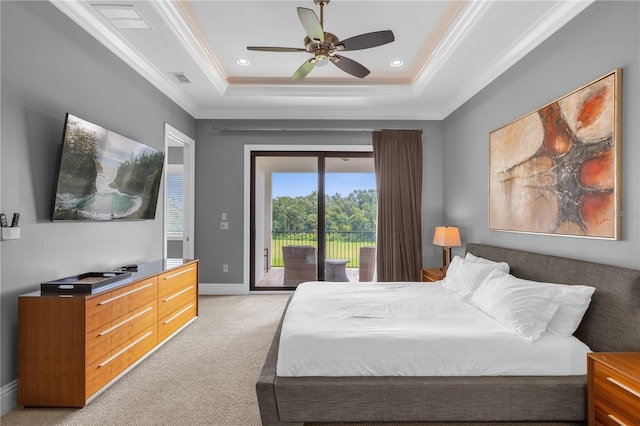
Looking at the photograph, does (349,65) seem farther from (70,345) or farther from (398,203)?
(70,345)

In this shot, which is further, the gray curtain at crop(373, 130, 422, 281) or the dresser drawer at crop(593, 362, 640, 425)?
the gray curtain at crop(373, 130, 422, 281)

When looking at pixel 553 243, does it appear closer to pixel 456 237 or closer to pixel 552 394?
pixel 552 394

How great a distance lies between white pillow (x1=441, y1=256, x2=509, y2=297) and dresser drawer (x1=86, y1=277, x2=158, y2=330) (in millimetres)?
2783

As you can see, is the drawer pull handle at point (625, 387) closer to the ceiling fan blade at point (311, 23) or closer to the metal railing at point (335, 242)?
the ceiling fan blade at point (311, 23)

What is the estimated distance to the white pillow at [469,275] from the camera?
3.00m

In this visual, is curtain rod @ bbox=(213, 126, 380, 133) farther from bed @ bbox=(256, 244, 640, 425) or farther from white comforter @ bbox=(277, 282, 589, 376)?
bed @ bbox=(256, 244, 640, 425)

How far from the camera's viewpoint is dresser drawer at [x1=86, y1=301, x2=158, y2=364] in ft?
7.60

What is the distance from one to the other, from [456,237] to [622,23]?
2664 millimetres

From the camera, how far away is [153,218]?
4008 mm

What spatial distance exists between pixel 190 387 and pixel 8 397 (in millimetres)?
1108

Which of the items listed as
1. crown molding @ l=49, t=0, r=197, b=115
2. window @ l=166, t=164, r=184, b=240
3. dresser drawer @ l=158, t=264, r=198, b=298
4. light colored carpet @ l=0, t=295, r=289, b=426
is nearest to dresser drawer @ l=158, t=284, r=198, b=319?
dresser drawer @ l=158, t=264, r=198, b=298

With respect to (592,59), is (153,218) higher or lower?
lower

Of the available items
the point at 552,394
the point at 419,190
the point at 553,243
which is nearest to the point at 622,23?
the point at 553,243

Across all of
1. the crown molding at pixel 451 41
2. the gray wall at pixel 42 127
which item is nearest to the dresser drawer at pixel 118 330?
the gray wall at pixel 42 127
